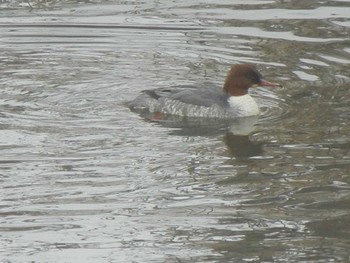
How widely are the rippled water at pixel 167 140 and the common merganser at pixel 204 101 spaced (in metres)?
0.29

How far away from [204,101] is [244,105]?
459 millimetres

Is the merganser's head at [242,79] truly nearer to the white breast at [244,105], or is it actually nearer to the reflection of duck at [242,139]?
the white breast at [244,105]

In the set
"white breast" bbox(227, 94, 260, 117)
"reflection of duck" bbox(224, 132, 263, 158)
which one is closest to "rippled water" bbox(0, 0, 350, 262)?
"reflection of duck" bbox(224, 132, 263, 158)

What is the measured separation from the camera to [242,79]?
1438 centimetres

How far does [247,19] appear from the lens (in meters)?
18.0

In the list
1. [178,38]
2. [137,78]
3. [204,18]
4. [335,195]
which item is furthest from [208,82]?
[335,195]

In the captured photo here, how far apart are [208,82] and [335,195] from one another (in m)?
4.75

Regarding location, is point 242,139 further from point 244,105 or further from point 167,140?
point 244,105

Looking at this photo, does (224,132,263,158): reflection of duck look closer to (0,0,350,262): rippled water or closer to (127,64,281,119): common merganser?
(0,0,350,262): rippled water

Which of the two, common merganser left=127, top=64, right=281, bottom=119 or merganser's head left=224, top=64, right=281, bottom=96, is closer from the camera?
common merganser left=127, top=64, right=281, bottom=119

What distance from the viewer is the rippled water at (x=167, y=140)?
9.58 metres

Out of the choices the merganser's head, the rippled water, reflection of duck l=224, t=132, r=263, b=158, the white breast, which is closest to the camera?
the rippled water

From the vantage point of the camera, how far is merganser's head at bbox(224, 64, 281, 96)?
14.3 metres

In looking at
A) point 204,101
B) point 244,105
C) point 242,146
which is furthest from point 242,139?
point 204,101
